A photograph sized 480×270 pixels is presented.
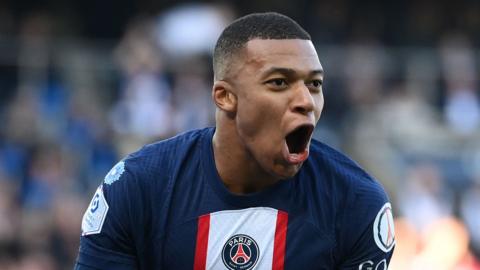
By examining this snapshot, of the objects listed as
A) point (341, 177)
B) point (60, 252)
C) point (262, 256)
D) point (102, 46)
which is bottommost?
point (60, 252)

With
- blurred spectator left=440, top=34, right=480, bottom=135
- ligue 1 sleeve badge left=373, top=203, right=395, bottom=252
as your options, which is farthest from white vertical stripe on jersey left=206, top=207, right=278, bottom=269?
blurred spectator left=440, top=34, right=480, bottom=135

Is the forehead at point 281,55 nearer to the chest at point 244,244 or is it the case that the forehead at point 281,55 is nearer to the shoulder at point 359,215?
the shoulder at point 359,215

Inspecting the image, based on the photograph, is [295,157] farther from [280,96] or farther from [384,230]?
[384,230]

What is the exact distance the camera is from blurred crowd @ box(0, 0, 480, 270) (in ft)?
40.3

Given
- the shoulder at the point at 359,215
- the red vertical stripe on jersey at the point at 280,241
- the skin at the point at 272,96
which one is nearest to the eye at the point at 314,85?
the skin at the point at 272,96

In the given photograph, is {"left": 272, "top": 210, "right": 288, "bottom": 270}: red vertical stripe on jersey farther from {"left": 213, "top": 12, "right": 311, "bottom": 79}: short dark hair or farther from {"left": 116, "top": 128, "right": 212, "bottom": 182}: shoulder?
{"left": 213, "top": 12, "right": 311, "bottom": 79}: short dark hair

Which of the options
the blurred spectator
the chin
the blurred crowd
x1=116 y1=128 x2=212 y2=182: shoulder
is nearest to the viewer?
the chin

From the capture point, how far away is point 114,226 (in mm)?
4555

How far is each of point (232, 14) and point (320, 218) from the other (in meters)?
11.6

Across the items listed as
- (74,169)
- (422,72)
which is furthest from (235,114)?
(422,72)

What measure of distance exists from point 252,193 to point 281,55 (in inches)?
25.0

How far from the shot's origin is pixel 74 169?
504 inches

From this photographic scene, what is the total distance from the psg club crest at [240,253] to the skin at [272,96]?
300 millimetres

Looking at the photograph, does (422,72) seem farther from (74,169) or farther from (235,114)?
(235,114)
